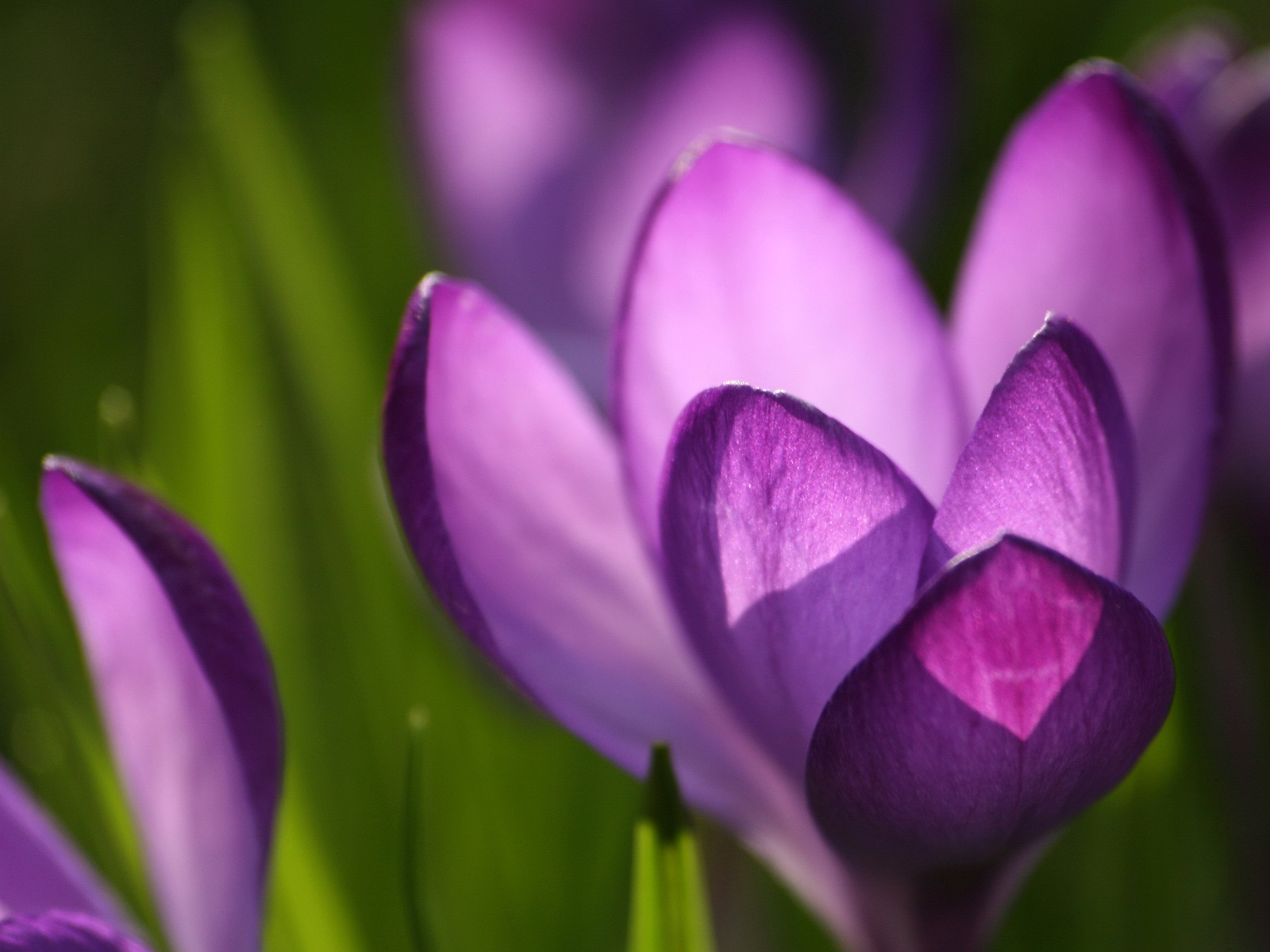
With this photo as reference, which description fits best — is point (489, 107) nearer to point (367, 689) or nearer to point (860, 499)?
point (367, 689)

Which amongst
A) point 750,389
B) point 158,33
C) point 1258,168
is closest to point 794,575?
point 750,389

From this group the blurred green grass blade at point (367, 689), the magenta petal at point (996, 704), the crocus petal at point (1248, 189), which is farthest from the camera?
the blurred green grass blade at point (367, 689)

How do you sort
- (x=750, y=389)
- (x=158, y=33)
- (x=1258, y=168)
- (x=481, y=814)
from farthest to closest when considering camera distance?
(x=158, y=33), (x=481, y=814), (x=1258, y=168), (x=750, y=389)

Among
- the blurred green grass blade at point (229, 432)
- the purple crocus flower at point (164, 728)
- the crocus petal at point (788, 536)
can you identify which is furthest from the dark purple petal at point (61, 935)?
the blurred green grass blade at point (229, 432)

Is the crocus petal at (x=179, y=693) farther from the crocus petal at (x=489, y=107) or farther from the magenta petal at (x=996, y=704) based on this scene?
the crocus petal at (x=489, y=107)

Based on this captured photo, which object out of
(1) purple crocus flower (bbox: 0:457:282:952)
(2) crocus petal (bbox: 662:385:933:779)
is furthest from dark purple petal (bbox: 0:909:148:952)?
(2) crocus petal (bbox: 662:385:933:779)

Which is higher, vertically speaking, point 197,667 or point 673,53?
point 673,53

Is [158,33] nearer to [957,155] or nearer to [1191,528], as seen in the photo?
[957,155]

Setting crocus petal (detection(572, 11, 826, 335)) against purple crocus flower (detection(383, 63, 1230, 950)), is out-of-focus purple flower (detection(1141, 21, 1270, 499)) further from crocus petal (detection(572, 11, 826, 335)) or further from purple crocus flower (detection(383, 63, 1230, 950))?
crocus petal (detection(572, 11, 826, 335))
